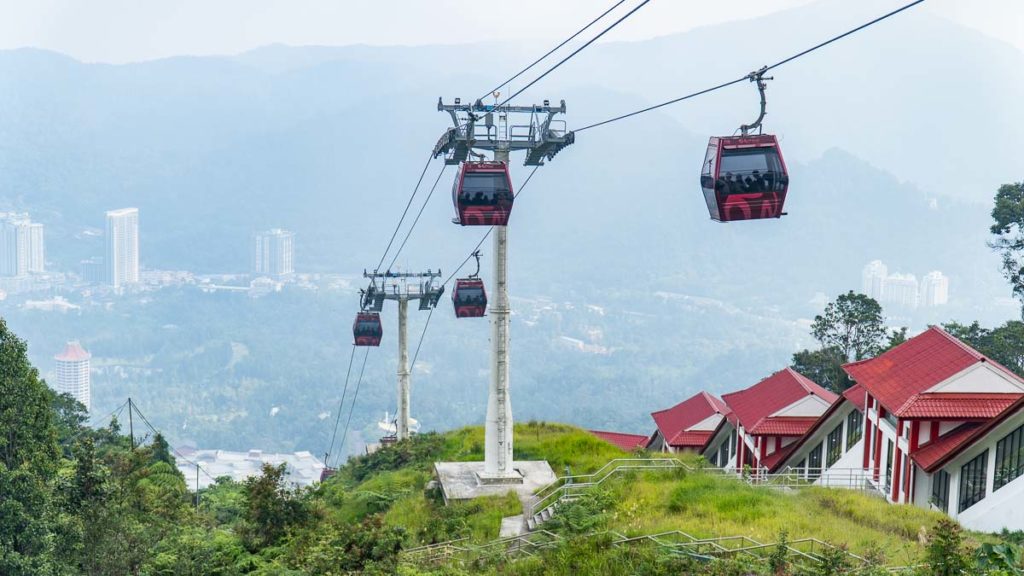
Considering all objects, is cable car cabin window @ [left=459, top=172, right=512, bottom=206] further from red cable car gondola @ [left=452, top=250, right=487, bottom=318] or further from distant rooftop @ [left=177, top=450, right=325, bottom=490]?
distant rooftop @ [left=177, top=450, right=325, bottom=490]

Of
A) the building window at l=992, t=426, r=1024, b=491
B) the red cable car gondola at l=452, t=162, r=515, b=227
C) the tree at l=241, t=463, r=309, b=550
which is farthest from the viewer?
the building window at l=992, t=426, r=1024, b=491

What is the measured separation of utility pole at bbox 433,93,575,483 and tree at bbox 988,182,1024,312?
21247 millimetres

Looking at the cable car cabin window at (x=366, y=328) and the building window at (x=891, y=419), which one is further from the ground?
the cable car cabin window at (x=366, y=328)

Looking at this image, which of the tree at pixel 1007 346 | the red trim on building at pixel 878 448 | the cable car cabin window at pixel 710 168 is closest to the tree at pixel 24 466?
the cable car cabin window at pixel 710 168

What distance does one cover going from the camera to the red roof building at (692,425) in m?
31.0

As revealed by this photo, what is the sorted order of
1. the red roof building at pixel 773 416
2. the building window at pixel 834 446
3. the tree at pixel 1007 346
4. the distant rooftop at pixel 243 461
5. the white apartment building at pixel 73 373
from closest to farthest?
the building window at pixel 834 446 → the red roof building at pixel 773 416 → the tree at pixel 1007 346 → the distant rooftop at pixel 243 461 → the white apartment building at pixel 73 373

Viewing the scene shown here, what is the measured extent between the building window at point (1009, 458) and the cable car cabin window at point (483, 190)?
31.8ft

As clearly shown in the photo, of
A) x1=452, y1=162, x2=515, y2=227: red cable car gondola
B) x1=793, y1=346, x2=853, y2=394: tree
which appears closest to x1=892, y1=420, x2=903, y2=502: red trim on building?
x1=452, y1=162, x2=515, y2=227: red cable car gondola

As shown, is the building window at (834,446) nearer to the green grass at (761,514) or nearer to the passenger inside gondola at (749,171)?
the green grass at (761,514)

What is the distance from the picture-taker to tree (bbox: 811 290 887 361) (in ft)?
126

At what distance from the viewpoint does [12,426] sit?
718 inches

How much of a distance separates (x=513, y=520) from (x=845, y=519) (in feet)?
17.1

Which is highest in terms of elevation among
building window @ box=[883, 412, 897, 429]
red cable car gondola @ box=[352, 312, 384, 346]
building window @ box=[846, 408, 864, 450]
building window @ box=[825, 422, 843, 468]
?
red cable car gondola @ box=[352, 312, 384, 346]

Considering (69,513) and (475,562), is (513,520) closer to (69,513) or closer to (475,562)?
(475,562)
